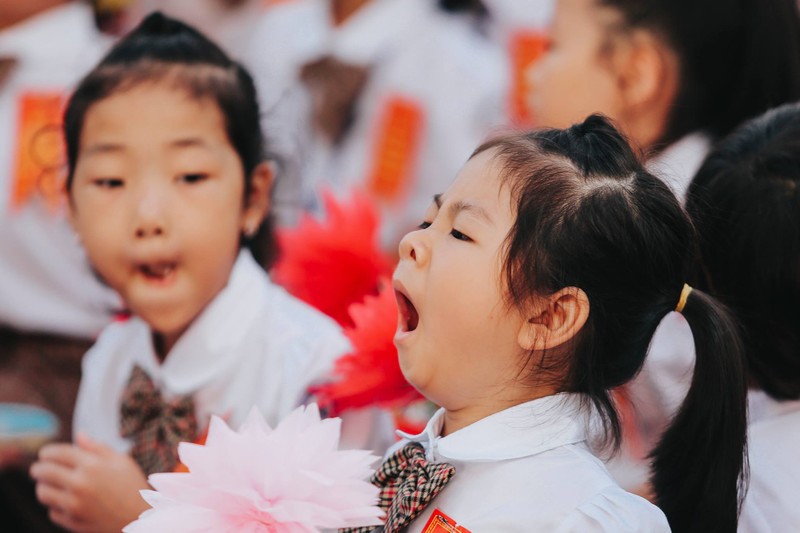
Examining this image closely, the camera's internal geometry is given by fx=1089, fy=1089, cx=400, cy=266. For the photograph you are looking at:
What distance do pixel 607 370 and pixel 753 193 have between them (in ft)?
1.23

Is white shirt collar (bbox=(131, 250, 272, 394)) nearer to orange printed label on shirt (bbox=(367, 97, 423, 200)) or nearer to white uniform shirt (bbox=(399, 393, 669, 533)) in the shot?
white uniform shirt (bbox=(399, 393, 669, 533))

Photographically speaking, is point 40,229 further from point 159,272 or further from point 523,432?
point 523,432

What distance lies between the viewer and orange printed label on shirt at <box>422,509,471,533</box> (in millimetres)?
1106

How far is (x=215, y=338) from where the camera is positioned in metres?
1.69

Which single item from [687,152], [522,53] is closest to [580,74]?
[687,152]

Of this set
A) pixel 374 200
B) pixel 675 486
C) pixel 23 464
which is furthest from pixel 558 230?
pixel 374 200

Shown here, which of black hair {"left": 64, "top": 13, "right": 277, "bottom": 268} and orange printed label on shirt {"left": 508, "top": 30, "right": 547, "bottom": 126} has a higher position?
black hair {"left": 64, "top": 13, "right": 277, "bottom": 268}

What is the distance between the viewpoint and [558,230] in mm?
1120

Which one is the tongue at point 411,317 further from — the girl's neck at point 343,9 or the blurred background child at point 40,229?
the girl's neck at point 343,9

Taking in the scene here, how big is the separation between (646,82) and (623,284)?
0.87 meters

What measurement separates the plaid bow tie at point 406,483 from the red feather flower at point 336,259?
62cm

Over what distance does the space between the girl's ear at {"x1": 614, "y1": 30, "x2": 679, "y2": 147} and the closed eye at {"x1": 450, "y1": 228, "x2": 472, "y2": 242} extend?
0.84m

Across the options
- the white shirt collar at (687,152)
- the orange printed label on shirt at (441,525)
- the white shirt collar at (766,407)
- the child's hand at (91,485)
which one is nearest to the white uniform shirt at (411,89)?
the white shirt collar at (687,152)

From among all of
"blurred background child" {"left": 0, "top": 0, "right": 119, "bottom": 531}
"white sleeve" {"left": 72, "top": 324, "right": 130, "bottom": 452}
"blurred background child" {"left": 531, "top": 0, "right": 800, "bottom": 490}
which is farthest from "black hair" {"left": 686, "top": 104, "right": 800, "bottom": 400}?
"blurred background child" {"left": 0, "top": 0, "right": 119, "bottom": 531}
